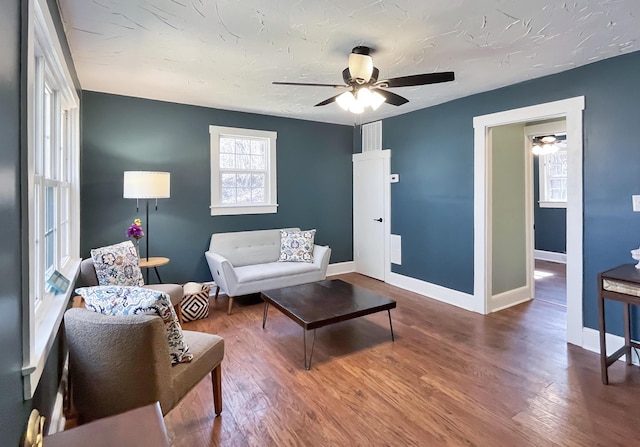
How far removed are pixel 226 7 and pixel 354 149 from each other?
3823 millimetres

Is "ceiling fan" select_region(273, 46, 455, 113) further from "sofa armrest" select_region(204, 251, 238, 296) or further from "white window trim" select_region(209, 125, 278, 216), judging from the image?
"white window trim" select_region(209, 125, 278, 216)

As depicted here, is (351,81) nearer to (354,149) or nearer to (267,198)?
(267,198)

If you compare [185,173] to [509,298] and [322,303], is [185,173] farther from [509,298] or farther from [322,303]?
[509,298]

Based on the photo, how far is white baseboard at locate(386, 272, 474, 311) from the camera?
4066mm

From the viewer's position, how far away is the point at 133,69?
10.3 feet

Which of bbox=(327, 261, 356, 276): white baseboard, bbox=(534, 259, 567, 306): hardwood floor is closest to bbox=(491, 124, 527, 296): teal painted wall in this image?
bbox=(534, 259, 567, 306): hardwood floor

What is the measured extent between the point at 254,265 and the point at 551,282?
443 centimetres

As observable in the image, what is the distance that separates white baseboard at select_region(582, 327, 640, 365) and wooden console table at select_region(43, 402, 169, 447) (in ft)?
11.2

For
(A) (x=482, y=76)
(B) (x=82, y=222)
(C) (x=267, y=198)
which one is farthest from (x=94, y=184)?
(A) (x=482, y=76)

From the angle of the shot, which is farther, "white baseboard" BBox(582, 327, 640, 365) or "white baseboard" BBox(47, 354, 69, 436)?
"white baseboard" BBox(582, 327, 640, 365)

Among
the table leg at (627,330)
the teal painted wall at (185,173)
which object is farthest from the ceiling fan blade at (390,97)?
the teal painted wall at (185,173)

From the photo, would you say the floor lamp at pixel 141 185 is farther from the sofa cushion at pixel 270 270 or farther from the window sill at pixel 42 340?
the window sill at pixel 42 340

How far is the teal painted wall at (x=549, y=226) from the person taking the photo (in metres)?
6.56

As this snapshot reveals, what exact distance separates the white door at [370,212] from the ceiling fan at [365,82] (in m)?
2.50
